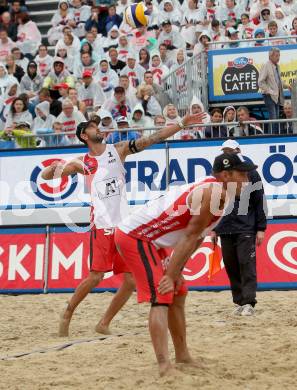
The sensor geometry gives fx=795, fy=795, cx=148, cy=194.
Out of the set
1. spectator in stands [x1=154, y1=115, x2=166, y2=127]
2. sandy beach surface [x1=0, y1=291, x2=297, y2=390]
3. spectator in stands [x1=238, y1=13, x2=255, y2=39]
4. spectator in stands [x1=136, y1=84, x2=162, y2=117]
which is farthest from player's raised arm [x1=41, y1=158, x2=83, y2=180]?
spectator in stands [x1=238, y1=13, x2=255, y2=39]

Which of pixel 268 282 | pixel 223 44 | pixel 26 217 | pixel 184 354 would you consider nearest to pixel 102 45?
pixel 223 44

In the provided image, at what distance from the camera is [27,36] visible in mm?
21906

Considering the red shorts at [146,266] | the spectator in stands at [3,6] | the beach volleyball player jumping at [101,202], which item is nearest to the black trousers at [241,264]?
the beach volleyball player jumping at [101,202]

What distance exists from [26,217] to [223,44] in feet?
18.3

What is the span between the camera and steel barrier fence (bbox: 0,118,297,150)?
532 inches

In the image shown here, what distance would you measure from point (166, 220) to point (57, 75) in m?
13.3

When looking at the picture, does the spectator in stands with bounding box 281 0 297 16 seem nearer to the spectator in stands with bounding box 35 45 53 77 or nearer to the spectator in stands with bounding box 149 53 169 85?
the spectator in stands with bounding box 149 53 169 85

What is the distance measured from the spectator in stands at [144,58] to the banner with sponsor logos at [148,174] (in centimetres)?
481

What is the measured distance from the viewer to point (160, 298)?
5.96 metres

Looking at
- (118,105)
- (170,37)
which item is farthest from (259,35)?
(118,105)

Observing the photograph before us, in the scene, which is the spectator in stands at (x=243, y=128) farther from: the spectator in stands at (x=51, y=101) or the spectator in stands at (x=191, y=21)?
the spectator in stands at (x=191, y=21)

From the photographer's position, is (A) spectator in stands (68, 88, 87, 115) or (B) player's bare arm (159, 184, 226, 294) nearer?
(B) player's bare arm (159, 184, 226, 294)

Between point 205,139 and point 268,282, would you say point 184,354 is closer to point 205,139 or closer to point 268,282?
point 268,282

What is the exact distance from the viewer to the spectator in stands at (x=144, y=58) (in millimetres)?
18125
